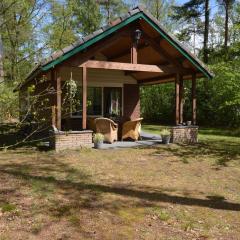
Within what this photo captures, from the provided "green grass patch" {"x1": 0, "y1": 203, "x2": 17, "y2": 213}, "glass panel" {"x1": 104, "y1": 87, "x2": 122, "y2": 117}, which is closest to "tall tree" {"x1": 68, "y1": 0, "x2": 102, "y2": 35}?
"glass panel" {"x1": 104, "y1": 87, "x2": 122, "y2": 117}

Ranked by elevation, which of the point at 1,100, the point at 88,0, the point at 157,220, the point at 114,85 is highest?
the point at 88,0

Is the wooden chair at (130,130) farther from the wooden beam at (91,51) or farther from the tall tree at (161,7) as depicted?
the tall tree at (161,7)

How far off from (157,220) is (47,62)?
22.7 feet

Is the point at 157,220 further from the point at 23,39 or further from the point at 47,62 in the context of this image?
the point at 23,39

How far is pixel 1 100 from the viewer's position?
4.46 m

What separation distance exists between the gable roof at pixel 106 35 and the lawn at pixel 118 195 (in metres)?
2.90

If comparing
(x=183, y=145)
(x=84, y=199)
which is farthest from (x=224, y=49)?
(x=84, y=199)

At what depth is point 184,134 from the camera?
45.6 feet

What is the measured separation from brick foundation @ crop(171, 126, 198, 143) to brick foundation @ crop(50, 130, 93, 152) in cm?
347

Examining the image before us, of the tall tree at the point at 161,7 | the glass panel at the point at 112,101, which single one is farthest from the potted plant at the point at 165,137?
the tall tree at the point at 161,7

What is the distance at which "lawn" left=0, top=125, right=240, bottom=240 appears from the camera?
17.8 ft

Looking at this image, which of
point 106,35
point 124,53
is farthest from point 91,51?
point 124,53

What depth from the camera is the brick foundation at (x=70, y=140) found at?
11.4m

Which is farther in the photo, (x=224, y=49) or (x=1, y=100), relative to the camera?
(x=224, y=49)
